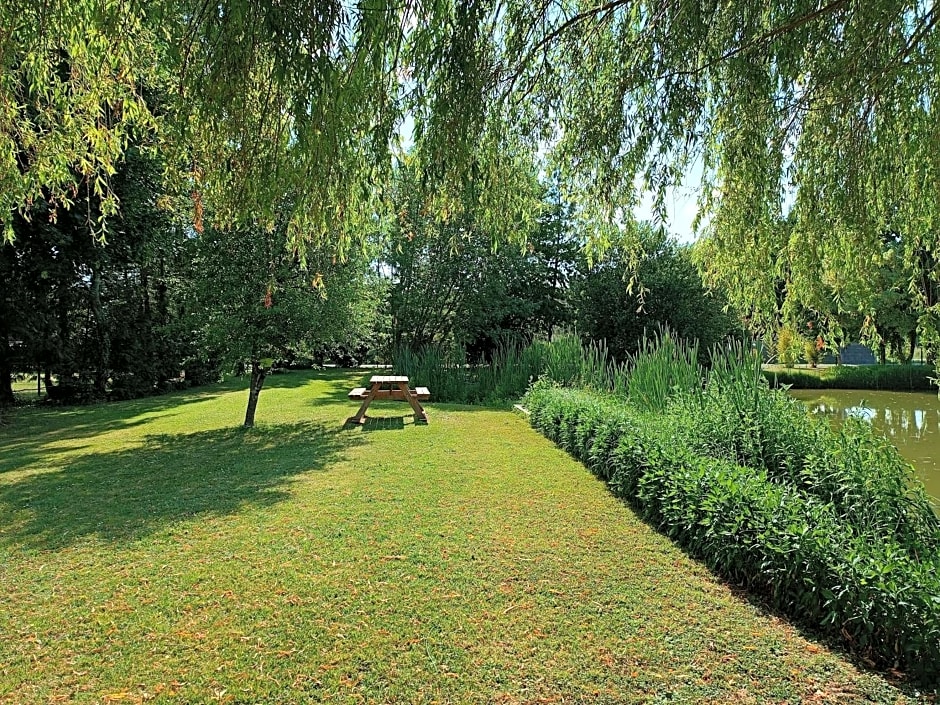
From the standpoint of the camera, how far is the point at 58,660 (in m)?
2.67

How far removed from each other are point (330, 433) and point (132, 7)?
750cm

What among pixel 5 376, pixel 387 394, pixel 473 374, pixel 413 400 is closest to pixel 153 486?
pixel 387 394

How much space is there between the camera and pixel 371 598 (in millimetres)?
3248

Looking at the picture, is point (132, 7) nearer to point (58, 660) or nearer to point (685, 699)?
point (58, 660)

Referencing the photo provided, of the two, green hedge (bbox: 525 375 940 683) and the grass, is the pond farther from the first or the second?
the grass

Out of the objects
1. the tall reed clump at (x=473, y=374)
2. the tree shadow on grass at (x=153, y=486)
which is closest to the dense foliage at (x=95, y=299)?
the tree shadow on grass at (x=153, y=486)

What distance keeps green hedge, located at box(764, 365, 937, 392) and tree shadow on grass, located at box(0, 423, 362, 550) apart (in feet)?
51.6

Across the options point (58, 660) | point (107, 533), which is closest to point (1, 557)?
point (107, 533)

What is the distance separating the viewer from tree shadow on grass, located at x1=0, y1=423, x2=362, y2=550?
4648 mm

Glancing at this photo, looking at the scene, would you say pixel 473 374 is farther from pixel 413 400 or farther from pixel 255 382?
pixel 255 382

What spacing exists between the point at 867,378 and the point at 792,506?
1848 cm

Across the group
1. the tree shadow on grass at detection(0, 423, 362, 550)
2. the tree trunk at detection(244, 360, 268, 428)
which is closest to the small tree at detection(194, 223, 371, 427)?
the tree trunk at detection(244, 360, 268, 428)

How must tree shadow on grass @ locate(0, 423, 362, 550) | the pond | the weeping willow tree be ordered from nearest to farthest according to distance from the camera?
the weeping willow tree
tree shadow on grass @ locate(0, 423, 362, 550)
the pond

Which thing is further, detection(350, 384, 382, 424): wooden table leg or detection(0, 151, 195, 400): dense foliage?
detection(0, 151, 195, 400): dense foliage
